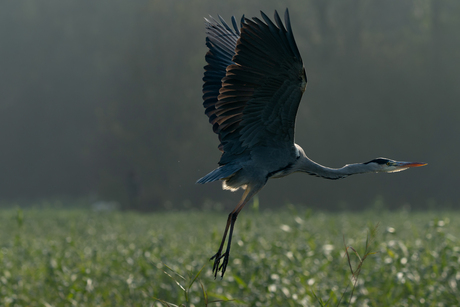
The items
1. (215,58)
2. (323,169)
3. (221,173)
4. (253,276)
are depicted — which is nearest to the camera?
(221,173)

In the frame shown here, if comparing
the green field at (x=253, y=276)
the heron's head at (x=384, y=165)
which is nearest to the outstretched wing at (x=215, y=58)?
the heron's head at (x=384, y=165)

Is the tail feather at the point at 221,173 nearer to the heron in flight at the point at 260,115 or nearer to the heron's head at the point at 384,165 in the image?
the heron in flight at the point at 260,115

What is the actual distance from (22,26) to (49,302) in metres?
36.1

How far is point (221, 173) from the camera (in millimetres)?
3047

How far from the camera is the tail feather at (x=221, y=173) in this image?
2.95 m

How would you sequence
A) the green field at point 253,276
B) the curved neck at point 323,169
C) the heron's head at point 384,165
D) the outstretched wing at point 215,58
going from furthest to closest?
the green field at point 253,276
the outstretched wing at point 215,58
the heron's head at point 384,165
the curved neck at point 323,169

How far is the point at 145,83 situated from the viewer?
65.7ft

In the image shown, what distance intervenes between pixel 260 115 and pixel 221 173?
44cm

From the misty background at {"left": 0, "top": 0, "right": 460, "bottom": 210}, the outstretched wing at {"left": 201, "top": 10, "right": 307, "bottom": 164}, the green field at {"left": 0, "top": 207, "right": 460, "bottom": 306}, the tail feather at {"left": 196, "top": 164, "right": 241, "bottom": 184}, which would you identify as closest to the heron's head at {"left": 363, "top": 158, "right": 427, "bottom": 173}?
the outstretched wing at {"left": 201, "top": 10, "right": 307, "bottom": 164}

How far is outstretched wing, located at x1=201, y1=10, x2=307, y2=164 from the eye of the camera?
9.34 ft

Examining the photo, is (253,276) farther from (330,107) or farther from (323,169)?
(330,107)

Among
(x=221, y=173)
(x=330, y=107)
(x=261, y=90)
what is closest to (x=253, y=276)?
(x=221, y=173)

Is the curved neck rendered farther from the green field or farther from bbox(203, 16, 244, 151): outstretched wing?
the green field

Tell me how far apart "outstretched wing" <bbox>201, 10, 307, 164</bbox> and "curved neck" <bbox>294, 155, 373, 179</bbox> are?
0.48 feet
